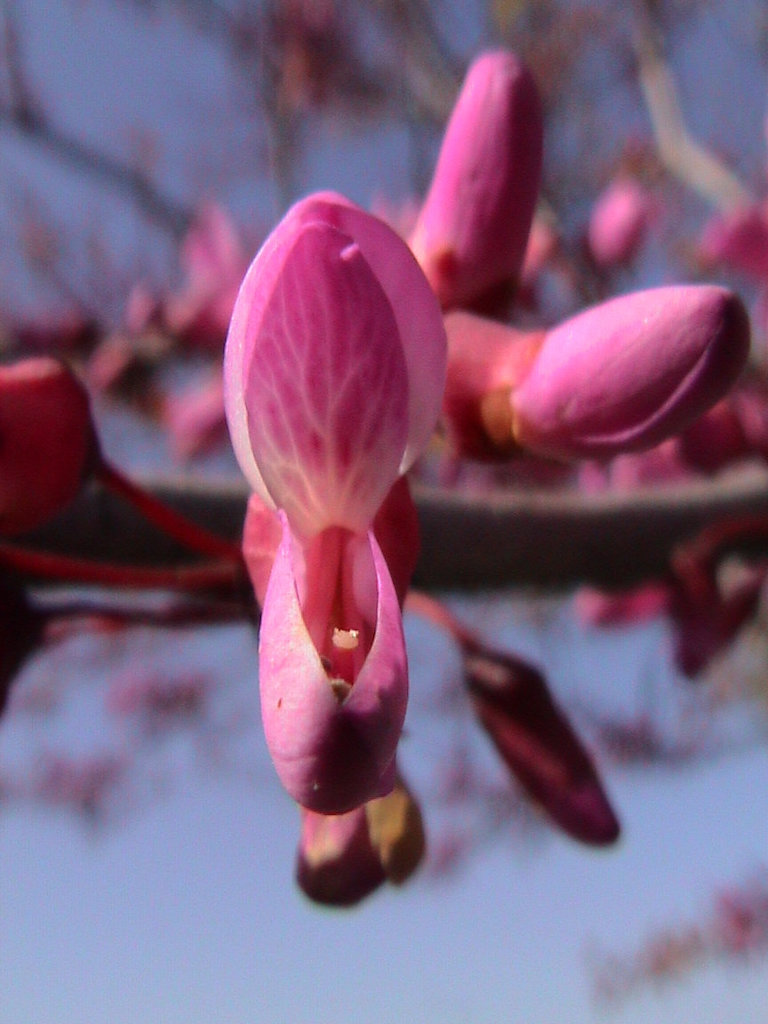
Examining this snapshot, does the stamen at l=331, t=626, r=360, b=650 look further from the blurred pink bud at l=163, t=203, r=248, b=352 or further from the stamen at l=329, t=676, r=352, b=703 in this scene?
the blurred pink bud at l=163, t=203, r=248, b=352

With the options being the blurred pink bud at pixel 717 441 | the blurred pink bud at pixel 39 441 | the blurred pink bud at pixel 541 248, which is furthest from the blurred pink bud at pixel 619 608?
the blurred pink bud at pixel 39 441

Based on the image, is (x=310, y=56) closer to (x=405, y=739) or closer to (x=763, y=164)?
(x=763, y=164)

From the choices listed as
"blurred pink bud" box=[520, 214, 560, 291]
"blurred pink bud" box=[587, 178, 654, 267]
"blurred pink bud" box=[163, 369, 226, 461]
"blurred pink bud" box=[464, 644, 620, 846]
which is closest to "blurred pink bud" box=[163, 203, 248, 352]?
"blurred pink bud" box=[163, 369, 226, 461]

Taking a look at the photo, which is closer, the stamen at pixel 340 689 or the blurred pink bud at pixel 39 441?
the stamen at pixel 340 689

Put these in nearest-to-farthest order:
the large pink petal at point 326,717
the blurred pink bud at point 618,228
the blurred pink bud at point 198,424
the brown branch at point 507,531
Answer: the large pink petal at point 326,717, the brown branch at point 507,531, the blurred pink bud at point 198,424, the blurred pink bud at point 618,228

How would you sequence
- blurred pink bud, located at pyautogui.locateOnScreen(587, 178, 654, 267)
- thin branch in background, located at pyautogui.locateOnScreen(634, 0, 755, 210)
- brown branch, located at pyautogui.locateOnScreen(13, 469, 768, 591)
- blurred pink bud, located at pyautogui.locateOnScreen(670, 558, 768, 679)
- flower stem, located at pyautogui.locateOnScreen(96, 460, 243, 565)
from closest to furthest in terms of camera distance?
flower stem, located at pyautogui.locateOnScreen(96, 460, 243, 565) < brown branch, located at pyautogui.locateOnScreen(13, 469, 768, 591) < blurred pink bud, located at pyautogui.locateOnScreen(670, 558, 768, 679) < blurred pink bud, located at pyautogui.locateOnScreen(587, 178, 654, 267) < thin branch in background, located at pyautogui.locateOnScreen(634, 0, 755, 210)

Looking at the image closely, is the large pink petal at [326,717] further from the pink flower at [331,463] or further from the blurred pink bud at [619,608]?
the blurred pink bud at [619,608]
